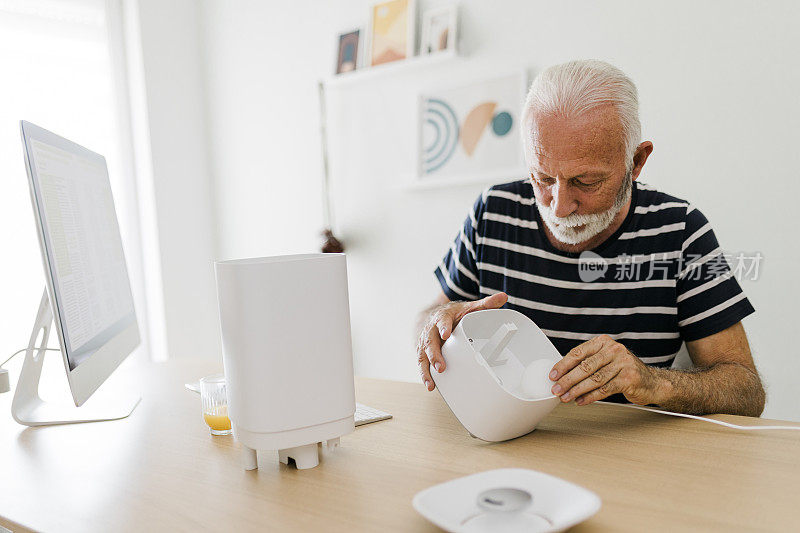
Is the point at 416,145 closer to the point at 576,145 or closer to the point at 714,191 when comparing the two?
the point at 714,191

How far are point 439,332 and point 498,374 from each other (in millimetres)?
116

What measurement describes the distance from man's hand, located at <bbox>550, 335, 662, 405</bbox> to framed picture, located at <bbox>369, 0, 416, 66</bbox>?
6.00 ft

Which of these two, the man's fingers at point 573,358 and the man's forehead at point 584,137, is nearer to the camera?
the man's fingers at point 573,358

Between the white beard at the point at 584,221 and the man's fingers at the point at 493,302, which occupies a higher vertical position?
the white beard at the point at 584,221

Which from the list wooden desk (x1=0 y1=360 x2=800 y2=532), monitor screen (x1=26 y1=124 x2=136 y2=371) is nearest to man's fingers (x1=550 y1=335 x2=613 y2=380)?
wooden desk (x1=0 y1=360 x2=800 y2=532)

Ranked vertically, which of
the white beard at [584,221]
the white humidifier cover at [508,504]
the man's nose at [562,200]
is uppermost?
the man's nose at [562,200]

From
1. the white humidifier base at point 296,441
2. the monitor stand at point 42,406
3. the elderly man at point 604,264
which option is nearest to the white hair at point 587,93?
the elderly man at point 604,264

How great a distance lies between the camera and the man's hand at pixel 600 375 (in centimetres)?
86

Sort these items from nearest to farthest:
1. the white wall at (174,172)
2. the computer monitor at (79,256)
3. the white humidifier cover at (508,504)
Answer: the white humidifier cover at (508,504)
the computer monitor at (79,256)
the white wall at (174,172)

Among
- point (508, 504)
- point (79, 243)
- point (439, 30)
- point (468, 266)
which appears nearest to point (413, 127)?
point (439, 30)

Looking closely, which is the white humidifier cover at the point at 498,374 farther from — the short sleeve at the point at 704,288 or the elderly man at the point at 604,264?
the short sleeve at the point at 704,288

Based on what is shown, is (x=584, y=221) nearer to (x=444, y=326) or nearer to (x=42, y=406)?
(x=444, y=326)

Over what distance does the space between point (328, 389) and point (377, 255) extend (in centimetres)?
194

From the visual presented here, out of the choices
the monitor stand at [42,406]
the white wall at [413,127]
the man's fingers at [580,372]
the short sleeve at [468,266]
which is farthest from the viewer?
the white wall at [413,127]
